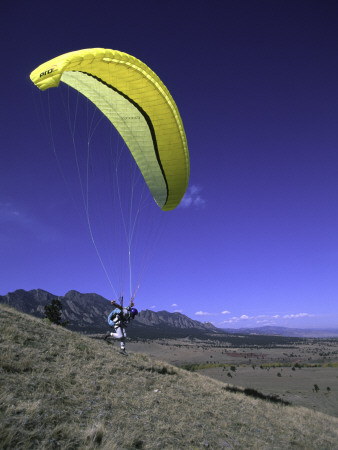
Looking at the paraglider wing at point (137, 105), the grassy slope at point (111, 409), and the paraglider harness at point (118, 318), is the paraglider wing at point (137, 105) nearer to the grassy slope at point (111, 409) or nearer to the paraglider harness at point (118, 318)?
the paraglider harness at point (118, 318)

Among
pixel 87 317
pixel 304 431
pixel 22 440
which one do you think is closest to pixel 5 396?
pixel 22 440

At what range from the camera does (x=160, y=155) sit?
36.2 ft

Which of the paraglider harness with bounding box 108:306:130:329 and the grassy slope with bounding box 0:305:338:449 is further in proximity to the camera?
the paraglider harness with bounding box 108:306:130:329

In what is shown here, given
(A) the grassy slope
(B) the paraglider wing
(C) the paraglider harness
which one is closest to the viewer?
(A) the grassy slope

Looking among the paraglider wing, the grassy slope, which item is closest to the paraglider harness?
the grassy slope

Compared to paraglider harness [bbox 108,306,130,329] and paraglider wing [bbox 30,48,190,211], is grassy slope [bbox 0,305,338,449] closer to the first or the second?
paraglider harness [bbox 108,306,130,329]

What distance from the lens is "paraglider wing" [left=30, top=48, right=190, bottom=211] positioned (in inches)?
287

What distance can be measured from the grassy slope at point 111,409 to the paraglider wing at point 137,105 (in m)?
7.35

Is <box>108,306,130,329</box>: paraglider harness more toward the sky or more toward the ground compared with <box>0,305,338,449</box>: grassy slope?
more toward the sky

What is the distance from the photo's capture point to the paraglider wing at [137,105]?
7.30 meters

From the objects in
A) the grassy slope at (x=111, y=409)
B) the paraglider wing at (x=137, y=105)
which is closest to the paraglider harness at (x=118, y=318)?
the grassy slope at (x=111, y=409)

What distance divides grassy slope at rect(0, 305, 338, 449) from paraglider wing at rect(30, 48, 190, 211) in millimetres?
7351

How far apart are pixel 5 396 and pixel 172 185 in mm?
9396

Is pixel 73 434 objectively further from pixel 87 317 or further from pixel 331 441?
pixel 87 317
